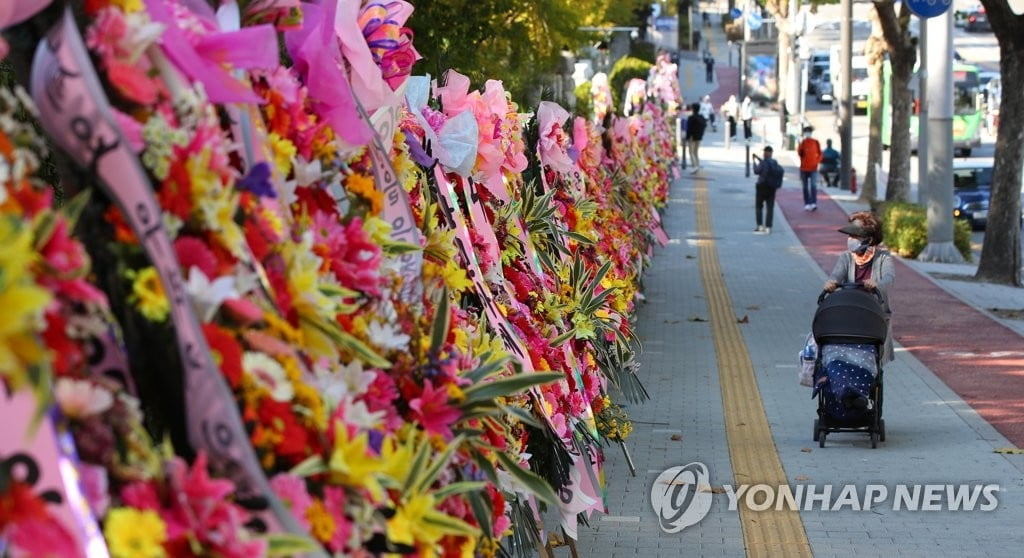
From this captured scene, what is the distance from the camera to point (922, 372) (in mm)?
13836

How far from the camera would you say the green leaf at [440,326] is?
12.9ft

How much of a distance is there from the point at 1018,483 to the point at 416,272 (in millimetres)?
5848

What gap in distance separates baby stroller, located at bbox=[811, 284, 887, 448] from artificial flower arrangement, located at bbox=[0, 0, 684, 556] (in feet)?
17.6

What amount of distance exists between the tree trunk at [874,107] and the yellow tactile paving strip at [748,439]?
1356cm

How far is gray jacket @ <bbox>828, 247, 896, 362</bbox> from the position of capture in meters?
10.8

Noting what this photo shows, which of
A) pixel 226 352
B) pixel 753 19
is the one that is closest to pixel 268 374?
pixel 226 352

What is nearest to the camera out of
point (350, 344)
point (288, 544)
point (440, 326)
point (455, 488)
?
point (288, 544)

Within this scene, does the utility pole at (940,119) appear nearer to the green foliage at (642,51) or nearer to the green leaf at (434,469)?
the green leaf at (434,469)

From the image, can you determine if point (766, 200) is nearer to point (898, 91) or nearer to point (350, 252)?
point (898, 91)

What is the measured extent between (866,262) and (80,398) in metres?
9.03

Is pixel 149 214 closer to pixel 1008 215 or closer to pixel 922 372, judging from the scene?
pixel 922 372

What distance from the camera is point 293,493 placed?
287 centimetres

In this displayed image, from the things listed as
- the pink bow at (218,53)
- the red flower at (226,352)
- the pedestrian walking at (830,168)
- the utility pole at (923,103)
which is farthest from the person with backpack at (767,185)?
the red flower at (226,352)

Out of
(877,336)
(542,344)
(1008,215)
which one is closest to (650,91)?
(1008,215)
